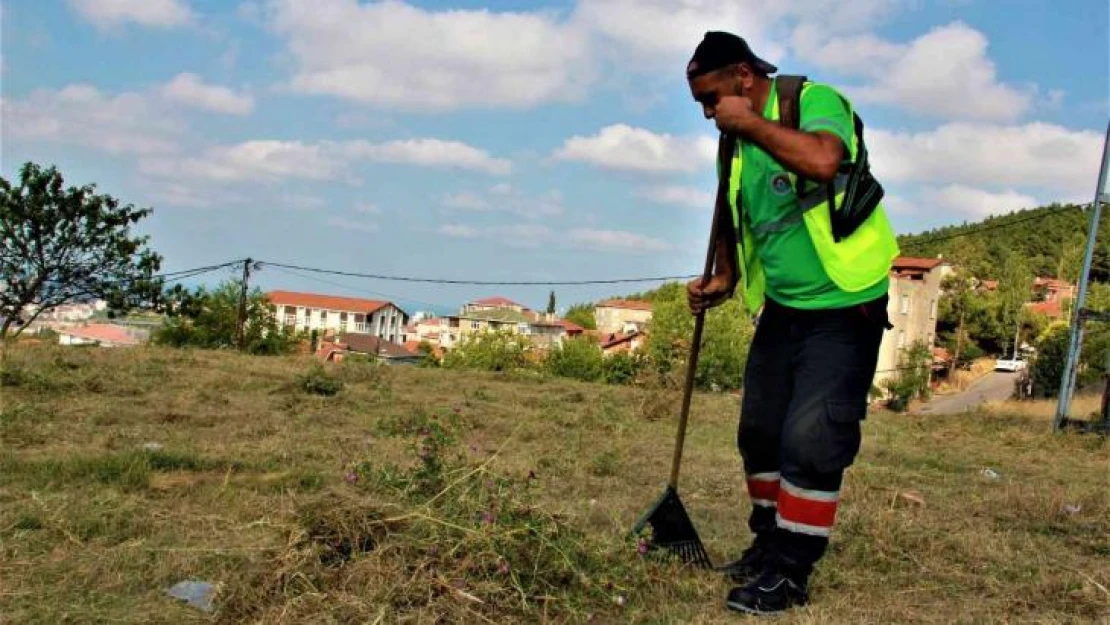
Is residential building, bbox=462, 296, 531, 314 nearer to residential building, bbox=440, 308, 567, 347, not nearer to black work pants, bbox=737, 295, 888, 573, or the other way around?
residential building, bbox=440, 308, 567, 347

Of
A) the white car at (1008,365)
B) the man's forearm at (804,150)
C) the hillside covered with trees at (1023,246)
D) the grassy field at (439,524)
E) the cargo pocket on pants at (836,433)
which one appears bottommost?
the white car at (1008,365)

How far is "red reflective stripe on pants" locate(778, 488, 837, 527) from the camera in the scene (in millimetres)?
2521

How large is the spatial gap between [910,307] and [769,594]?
175ft

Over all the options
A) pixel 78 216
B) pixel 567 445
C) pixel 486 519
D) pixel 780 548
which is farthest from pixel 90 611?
pixel 78 216

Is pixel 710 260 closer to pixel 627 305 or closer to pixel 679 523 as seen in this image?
pixel 679 523

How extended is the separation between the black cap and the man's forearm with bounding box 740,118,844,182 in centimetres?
32

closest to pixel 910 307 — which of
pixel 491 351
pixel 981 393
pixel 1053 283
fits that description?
pixel 981 393

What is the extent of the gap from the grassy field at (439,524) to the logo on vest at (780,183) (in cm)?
121

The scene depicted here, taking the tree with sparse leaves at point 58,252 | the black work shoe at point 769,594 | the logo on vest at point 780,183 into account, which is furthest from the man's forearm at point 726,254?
the tree with sparse leaves at point 58,252

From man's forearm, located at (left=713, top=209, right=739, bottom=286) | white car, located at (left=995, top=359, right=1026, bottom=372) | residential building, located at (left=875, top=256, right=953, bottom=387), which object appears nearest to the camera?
man's forearm, located at (left=713, top=209, right=739, bottom=286)

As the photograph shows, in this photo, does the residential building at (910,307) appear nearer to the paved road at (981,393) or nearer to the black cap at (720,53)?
the paved road at (981,393)

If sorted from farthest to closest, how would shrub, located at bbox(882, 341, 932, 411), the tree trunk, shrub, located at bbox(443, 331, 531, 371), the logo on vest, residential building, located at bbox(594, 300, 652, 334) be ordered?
→ residential building, located at bbox(594, 300, 652, 334) < the tree trunk < shrub, located at bbox(443, 331, 531, 371) < shrub, located at bbox(882, 341, 932, 411) < the logo on vest

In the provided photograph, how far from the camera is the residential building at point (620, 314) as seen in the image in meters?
98.7

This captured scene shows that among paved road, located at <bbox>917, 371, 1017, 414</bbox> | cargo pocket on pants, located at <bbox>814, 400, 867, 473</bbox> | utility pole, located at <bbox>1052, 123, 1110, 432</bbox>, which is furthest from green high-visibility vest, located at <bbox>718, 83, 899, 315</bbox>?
paved road, located at <bbox>917, 371, 1017, 414</bbox>
